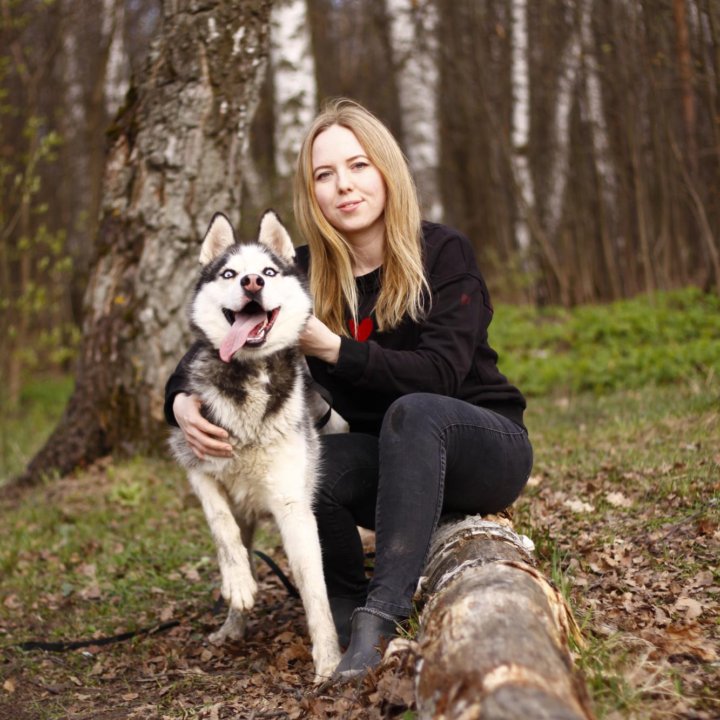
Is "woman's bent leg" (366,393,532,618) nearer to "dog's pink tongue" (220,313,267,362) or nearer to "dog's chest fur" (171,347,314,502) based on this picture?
"dog's chest fur" (171,347,314,502)

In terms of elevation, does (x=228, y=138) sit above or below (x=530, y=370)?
above

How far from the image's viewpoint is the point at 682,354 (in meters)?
7.47

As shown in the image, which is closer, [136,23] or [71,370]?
[71,370]

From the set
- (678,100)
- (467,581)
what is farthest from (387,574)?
(678,100)

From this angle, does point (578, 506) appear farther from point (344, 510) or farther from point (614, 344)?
point (614, 344)

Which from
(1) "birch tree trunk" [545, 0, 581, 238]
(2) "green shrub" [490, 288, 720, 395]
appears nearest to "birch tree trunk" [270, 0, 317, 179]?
(2) "green shrub" [490, 288, 720, 395]

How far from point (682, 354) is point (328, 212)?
5079 mm

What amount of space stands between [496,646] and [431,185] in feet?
34.3

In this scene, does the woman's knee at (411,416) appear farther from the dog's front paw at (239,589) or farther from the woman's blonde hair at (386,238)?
the dog's front paw at (239,589)

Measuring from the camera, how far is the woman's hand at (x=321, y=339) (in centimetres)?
311

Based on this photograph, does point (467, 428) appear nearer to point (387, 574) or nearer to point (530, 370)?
point (387, 574)

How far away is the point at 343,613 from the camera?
10.8 feet

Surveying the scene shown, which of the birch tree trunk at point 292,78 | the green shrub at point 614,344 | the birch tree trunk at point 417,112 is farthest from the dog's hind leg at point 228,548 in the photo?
the birch tree trunk at point 417,112

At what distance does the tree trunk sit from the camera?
18.0 feet
